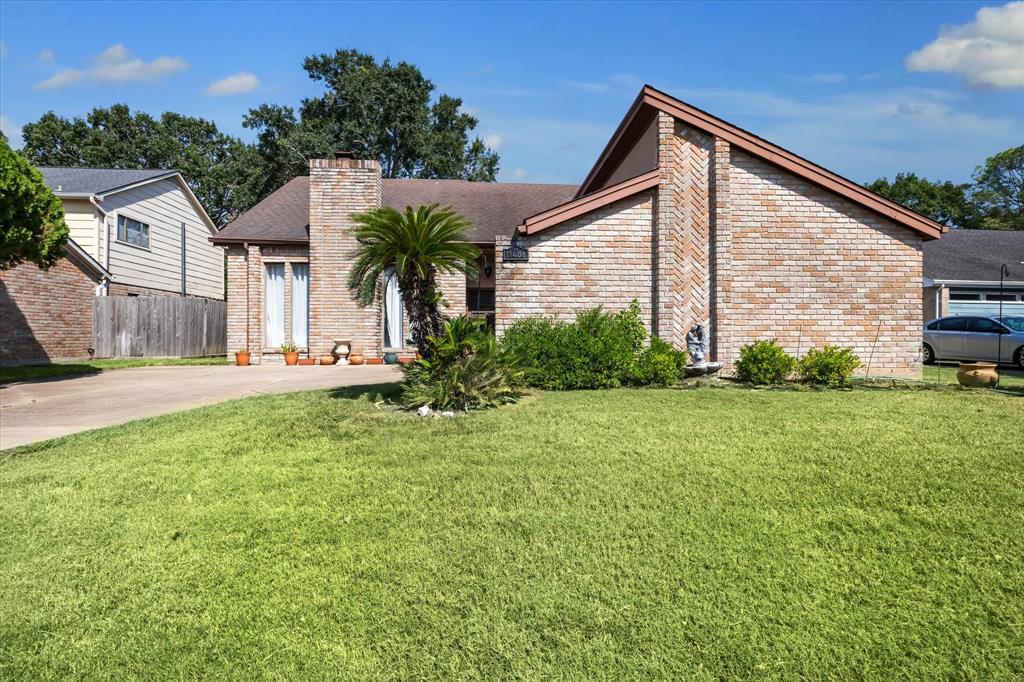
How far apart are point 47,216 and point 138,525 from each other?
10.7 meters

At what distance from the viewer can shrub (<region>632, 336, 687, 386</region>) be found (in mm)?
→ 9031

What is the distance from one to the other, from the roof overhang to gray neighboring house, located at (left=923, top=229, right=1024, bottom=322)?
56.6ft

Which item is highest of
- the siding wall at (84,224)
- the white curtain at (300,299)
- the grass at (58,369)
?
the siding wall at (84,224)

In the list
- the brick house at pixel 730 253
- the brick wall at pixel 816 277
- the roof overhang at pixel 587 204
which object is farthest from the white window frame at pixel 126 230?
the brick wall at pixel 816 277

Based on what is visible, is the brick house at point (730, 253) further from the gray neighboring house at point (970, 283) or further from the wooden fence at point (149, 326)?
the wooden fence at point (149, 326)

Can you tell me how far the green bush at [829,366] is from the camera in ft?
29.5

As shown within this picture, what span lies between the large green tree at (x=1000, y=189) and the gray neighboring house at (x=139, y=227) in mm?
49241

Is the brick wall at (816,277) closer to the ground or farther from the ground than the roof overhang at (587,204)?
closer to the ground

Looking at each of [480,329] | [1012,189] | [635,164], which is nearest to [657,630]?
[480,329]

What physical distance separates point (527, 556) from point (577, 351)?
17.9 ft

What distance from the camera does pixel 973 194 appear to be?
1663 inches

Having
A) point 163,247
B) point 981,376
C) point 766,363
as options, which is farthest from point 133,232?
point 981,376

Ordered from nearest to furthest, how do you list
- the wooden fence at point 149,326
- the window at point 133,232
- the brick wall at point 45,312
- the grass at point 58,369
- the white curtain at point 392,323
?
1. the grass at point 58,369
2. the brick wall at point 45,312
3. the white curtain at point 392,323
4. the wooden fence at point 149,326
5. the window at point 133,232

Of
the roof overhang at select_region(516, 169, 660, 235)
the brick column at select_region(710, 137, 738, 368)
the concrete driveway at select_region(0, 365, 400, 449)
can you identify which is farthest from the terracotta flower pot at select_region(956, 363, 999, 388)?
the concrete driveway at select_region(0, 365, 400, 449)
